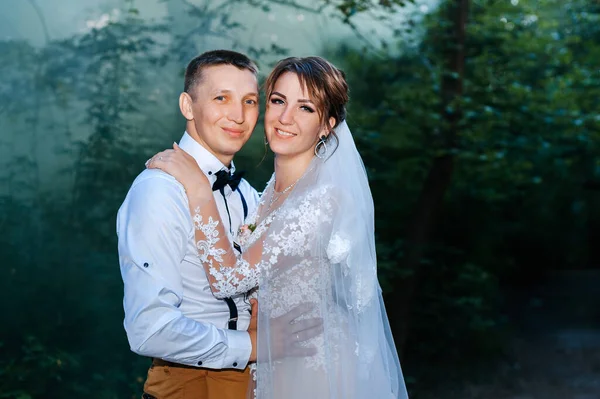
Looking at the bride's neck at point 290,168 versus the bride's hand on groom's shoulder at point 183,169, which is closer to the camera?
the bride's hand on groom's shoulder at point 183,169

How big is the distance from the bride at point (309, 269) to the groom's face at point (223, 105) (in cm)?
12

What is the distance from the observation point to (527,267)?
255 inches

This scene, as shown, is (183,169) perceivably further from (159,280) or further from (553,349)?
(553,349)

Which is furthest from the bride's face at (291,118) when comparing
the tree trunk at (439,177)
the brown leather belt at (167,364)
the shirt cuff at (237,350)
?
the tree trunk at (439,177)

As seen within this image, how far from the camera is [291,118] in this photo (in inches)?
91.1

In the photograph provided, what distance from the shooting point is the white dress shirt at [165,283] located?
1975 millimetres

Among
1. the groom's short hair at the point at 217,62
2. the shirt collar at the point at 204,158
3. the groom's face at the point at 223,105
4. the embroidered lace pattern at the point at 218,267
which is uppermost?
the groom's short hair at the point at 217,62

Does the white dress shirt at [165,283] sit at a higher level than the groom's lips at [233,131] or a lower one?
lower

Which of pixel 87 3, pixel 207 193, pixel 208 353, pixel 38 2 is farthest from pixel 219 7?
pixel 208 353

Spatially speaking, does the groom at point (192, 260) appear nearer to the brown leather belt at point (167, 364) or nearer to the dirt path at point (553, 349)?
the brown leather belt at point (167, 364)

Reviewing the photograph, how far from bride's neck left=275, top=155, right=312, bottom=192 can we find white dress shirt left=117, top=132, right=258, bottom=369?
0.41m

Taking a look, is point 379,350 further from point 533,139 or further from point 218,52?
point 533,139

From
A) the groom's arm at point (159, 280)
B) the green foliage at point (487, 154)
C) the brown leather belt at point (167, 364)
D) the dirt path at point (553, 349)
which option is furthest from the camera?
the dirt path at point (553, 349)

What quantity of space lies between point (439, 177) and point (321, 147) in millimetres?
3287
